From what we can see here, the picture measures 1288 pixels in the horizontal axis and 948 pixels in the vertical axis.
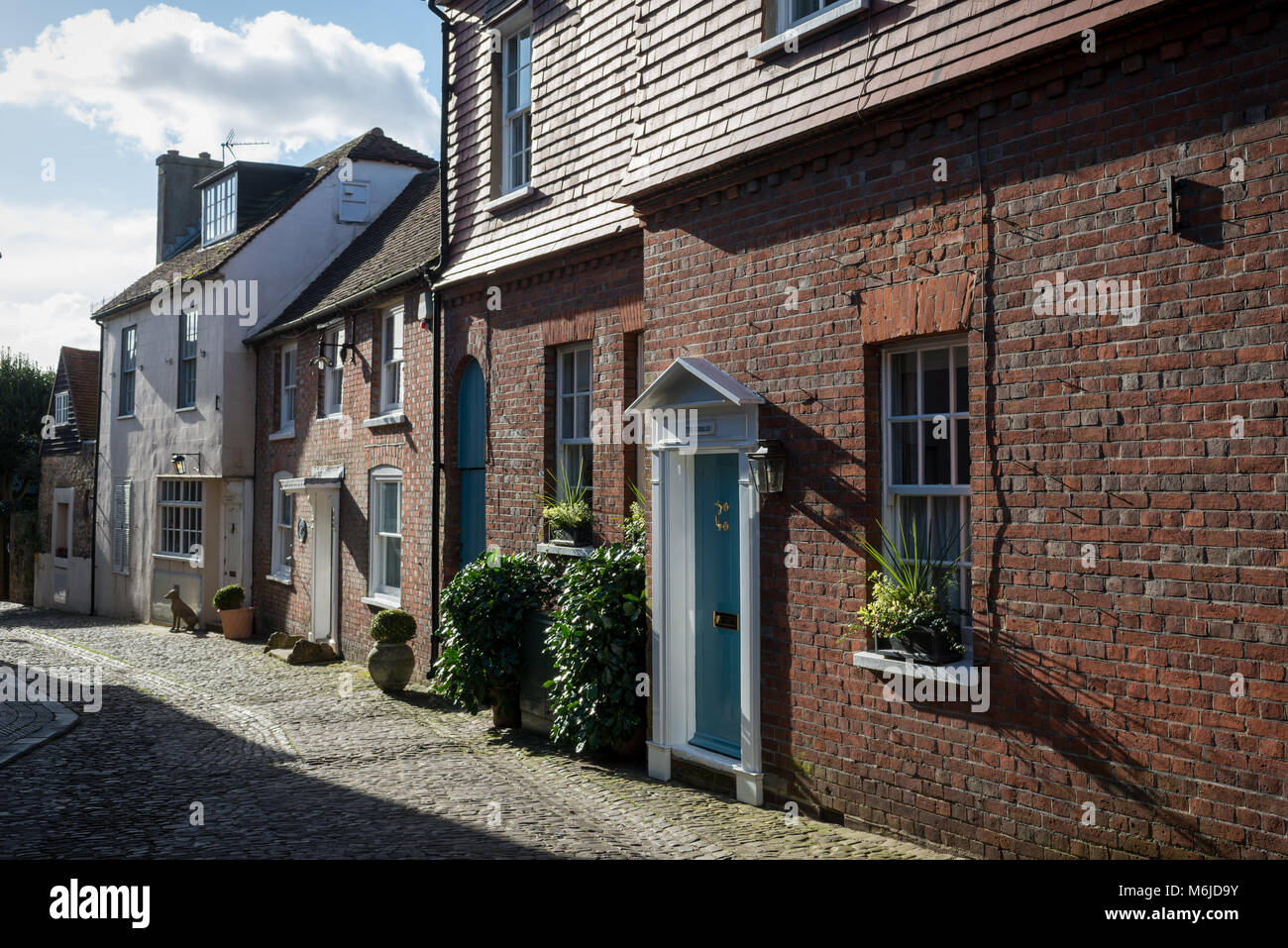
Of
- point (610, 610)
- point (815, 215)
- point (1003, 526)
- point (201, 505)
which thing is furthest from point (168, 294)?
point (1003, 526)

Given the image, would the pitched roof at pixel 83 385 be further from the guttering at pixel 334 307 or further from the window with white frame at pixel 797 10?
the window with white frame at pixel 797 10

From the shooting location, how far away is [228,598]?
19750 mm

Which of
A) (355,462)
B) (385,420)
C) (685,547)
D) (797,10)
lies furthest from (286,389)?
(797,10)

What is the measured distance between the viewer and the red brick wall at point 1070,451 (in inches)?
202

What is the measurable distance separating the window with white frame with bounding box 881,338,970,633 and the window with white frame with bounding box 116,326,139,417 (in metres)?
22.4

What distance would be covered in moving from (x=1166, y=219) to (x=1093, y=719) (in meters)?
2.67

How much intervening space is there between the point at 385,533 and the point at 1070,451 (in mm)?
11641

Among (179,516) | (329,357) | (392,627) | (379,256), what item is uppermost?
(379,256)

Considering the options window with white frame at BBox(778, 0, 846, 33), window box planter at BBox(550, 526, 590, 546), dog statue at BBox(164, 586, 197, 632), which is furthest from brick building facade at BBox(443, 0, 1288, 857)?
dog statue at BBox(164, 586, 197, 632)

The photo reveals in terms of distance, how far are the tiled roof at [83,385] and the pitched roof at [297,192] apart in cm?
510

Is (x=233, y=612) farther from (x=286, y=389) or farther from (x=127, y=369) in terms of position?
(x=127, y=369)

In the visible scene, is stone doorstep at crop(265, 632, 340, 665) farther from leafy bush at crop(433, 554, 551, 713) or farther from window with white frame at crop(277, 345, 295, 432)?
leafy bush at crop(433, 554, 551, 713)

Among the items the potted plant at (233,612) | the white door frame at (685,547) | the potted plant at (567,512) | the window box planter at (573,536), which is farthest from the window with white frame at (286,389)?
the white door frame at (685,547)

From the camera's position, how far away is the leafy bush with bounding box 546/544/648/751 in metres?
9.08
